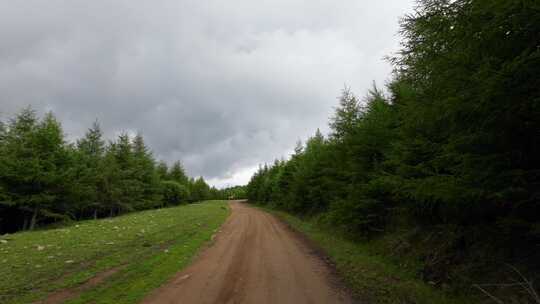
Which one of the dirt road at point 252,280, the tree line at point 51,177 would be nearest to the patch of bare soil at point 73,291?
the dirt road at point 252,280

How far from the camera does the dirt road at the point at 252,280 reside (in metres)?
5.60

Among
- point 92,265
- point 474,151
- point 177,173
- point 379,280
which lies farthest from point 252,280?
point 177,173

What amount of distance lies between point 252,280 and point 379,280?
356 centimetres

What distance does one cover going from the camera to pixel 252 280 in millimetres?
6766

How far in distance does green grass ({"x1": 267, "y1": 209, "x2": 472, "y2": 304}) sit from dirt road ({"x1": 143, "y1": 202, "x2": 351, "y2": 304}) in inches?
22.6

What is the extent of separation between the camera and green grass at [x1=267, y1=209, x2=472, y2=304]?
18.5ft

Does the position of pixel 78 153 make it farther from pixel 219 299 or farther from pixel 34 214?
pixel 219 299

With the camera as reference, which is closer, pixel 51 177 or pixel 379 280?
pixel 379 280

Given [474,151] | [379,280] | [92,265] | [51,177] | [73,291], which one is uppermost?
[51,177]

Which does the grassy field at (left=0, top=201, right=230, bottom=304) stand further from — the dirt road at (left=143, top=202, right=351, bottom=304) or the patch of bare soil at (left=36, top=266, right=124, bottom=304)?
the dirt road at (left=143, top=202, right=351, bottom=304)

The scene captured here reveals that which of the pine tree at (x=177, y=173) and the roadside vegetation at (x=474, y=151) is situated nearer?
the roadside vegetation at (x=474, y=151)

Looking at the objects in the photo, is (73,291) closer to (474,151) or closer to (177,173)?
(474,151)

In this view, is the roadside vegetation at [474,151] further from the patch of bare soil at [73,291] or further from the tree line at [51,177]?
the tree line at [51,177]

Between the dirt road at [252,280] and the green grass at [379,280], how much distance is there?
575 millimetres
